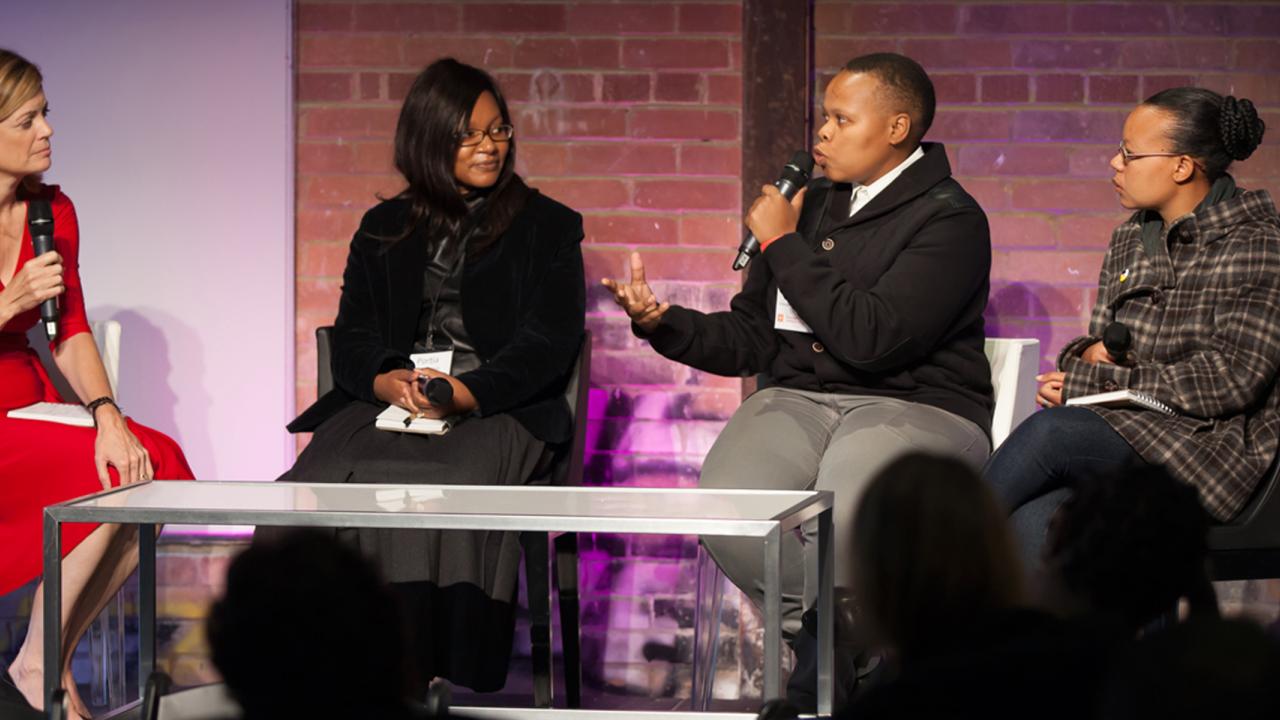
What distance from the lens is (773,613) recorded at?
1968 millimetres

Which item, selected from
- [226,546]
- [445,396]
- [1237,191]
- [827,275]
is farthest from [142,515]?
[1237,191]

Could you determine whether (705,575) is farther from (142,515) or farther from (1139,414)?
(142,515)

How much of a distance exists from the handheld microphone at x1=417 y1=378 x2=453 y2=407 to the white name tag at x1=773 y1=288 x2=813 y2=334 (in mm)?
745

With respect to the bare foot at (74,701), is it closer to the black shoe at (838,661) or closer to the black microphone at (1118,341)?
the black shoe at (838,661)

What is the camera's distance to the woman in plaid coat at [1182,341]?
2527 mm

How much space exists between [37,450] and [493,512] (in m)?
1.35

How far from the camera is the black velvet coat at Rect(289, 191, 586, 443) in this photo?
301 cm

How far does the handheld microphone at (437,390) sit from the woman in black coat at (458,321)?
1 cm

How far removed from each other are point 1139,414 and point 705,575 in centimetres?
101

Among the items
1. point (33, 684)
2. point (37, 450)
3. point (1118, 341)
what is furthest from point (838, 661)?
point (37, 450)

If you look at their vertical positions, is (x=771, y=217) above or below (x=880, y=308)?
above

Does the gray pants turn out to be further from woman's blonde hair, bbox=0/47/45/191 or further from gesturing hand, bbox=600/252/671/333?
woman's blonde hair, bbox=0/47/45/191

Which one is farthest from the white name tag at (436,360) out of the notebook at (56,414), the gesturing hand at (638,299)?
the notebook at (56,414)

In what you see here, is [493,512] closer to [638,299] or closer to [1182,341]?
[638,299]
